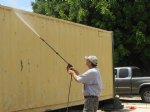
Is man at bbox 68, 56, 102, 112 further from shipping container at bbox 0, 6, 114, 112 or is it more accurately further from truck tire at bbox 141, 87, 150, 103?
truck tire at bbox 141, 87, 150, 103

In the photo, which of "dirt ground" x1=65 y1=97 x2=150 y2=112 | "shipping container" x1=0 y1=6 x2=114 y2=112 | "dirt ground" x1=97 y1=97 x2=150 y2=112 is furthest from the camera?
"dirt ground" x1=97 y1=97 x2=150 y2=112

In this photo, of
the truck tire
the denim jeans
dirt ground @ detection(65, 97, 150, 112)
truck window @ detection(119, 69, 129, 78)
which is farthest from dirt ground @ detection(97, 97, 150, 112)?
the denim jeans

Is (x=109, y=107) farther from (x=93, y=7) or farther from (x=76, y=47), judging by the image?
(x=93, y=7)

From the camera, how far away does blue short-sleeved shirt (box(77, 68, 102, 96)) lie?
393 inches

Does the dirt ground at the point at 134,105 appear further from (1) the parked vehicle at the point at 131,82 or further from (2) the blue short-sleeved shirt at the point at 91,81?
(2) the blue short-sleeved shirt at the point at 91,81

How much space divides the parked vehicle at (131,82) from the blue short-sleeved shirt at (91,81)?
39.2ft

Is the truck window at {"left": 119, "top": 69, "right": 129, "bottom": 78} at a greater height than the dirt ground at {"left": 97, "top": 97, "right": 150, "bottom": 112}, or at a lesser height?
greater

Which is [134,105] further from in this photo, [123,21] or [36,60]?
[36,60]

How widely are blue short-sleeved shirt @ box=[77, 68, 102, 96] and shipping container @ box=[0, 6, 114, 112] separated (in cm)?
192

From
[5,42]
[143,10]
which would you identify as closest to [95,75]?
[5,42]

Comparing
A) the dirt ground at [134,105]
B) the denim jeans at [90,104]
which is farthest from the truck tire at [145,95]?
the denim jeans at [90,104]

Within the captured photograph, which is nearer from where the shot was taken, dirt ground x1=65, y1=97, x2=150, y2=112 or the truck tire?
dirt ground x1=65, y1=97, x2=150, y2=112

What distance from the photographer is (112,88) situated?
17734 mm

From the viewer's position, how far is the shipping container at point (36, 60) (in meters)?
10.9
